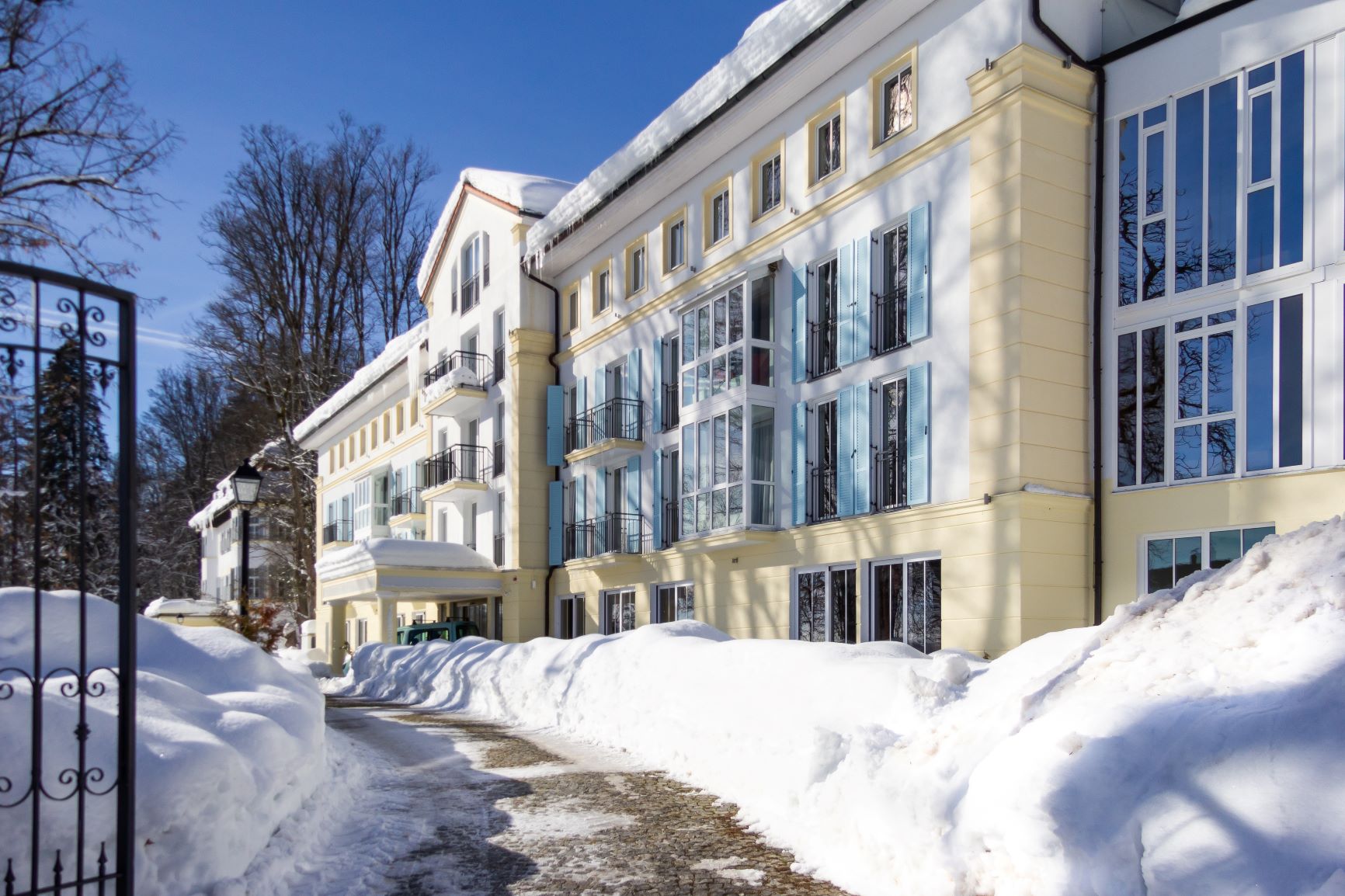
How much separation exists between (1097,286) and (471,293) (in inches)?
833

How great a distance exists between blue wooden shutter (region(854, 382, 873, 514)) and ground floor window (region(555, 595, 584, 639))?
11.2 meters

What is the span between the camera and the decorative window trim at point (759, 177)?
19.5 meters

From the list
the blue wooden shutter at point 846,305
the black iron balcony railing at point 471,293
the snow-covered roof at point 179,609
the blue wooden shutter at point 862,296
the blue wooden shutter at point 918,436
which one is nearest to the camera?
the blue wooden shutter at point 918,436

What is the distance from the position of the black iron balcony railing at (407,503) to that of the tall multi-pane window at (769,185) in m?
19.3

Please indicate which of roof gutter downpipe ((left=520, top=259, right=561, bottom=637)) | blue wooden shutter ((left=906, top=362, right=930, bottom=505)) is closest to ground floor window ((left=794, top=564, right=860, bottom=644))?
blue wooden shutter ((left=906, top=362, right=930, bottom=505))

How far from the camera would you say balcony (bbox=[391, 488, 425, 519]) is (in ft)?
118

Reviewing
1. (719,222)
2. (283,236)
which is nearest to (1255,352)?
(719,222)

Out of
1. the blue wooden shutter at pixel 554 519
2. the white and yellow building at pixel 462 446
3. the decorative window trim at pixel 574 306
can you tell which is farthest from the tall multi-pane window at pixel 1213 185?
the white and yellow building at pixel 462 446

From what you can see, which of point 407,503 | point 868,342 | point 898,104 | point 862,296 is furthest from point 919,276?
point 407,503

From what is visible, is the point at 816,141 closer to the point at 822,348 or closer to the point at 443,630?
the point at 822,348

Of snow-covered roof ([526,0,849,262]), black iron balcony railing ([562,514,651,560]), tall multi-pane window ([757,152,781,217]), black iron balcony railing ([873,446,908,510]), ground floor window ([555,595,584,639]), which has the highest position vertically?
snow-covered roof ([526,0,849,262])

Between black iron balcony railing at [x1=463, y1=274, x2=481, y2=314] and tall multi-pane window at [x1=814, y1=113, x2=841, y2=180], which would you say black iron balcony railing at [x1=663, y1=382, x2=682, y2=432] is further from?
black iron balcony railing at [x1=463, y1=274, x2=481, y2=314]

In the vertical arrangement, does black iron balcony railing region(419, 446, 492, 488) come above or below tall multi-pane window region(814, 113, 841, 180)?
below

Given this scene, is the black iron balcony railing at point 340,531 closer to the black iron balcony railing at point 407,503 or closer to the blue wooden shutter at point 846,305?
the black iron balcony railing at point 407,503
